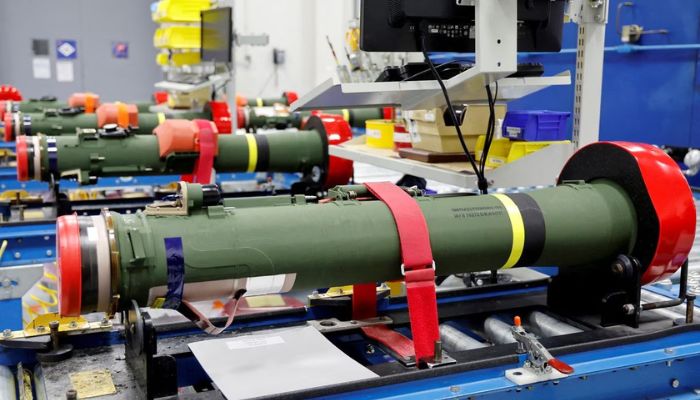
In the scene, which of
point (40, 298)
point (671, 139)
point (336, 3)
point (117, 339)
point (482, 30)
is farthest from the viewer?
point (336, 3)

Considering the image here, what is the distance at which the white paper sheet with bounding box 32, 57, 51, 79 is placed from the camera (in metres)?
9.62

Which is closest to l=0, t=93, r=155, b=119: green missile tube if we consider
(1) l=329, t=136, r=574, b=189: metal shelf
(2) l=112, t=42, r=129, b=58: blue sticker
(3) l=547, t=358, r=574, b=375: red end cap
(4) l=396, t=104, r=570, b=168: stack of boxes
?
(2) l=112, t=42, r=129, b=58: blue sticker

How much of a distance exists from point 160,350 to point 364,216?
54cm

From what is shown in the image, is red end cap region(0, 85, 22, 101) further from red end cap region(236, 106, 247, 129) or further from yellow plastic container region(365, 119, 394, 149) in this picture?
yellow plastic container region(365, 119, 394, 149)

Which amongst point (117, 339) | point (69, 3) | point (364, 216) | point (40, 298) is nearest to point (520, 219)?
point (364, 216)

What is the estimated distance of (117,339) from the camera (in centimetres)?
Answer: 167

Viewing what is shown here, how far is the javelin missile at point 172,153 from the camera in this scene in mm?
3076

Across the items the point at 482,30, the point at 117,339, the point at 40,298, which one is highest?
the point at 482,30

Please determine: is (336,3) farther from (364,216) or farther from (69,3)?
(364,216)

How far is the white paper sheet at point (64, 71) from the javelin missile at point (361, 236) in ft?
30.0

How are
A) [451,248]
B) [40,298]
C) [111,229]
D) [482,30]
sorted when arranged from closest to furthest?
[111,229] < [451,248] < [482,30] < [40,298]

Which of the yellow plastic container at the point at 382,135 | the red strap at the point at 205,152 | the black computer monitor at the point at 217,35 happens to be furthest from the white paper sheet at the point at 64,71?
the yellow plastic container at the point at 382,135

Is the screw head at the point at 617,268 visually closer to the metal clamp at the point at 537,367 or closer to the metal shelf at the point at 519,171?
the metal clamp at the point at 537,367

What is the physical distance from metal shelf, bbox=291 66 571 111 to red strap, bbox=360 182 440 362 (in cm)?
56
